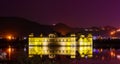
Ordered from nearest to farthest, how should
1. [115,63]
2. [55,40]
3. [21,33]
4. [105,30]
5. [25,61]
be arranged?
[25,61], [115,63], [55,40], [21,33], [105,30]

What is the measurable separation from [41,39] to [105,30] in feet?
273

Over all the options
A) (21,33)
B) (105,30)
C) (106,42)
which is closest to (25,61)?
(106,42)

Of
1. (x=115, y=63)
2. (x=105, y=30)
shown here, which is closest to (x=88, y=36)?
(x=115, y=63)

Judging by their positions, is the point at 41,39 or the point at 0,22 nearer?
the point at 41,39

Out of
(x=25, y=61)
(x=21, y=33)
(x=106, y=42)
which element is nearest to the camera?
(x=25, y=61)

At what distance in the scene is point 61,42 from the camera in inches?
3962

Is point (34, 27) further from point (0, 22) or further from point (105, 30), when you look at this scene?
point (105, 30)

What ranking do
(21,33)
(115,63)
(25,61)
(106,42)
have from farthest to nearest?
1. (21,33)
2. (106,42)
3. (115,63)
4. (25,61)

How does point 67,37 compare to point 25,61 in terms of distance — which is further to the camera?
point 67,37

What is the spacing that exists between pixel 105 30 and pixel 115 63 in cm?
14158

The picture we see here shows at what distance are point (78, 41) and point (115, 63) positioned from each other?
198 feet

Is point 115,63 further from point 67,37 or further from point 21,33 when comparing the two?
point 21,33

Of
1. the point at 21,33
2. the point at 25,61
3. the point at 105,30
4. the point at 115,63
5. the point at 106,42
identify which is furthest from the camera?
the point at 105,30

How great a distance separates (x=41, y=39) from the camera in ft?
331
